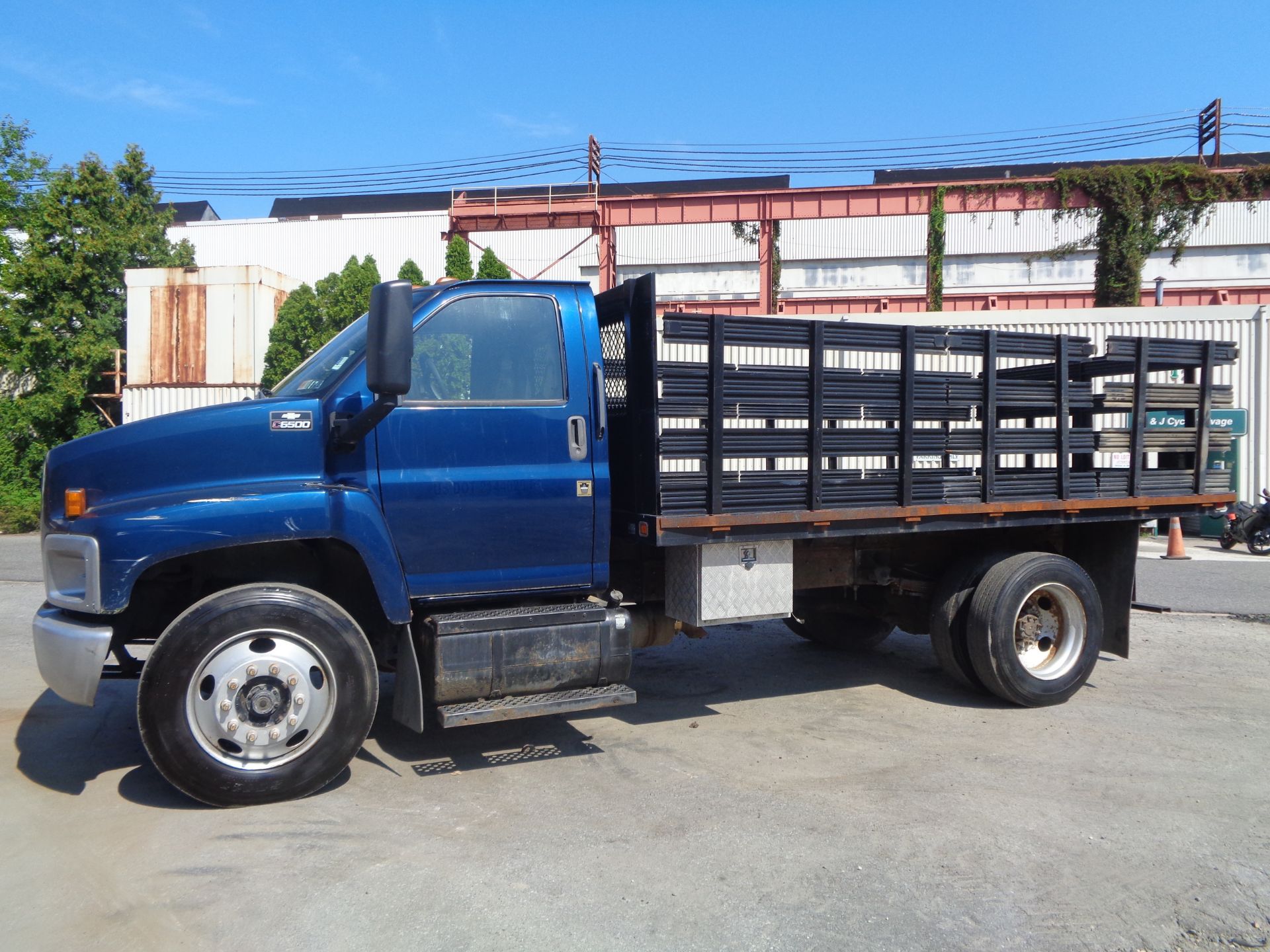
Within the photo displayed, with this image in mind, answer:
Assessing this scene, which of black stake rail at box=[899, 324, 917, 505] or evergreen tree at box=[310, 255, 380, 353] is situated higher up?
evergreen tree at box=[310, 255, 380, 353]

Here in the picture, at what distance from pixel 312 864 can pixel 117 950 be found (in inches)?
30.8

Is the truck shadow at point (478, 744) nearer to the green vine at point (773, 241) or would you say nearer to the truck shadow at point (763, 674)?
the truck shadow at point (763, 674)

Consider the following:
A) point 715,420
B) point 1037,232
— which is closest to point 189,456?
point 715,420

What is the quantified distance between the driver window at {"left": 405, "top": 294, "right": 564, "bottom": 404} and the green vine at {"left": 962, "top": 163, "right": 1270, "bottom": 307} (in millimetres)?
22551

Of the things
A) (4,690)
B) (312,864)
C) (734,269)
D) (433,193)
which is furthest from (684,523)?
(433,193)

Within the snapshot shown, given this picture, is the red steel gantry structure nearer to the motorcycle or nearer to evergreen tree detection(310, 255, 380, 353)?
evergreen tree detection(310, 255, 380, 353)

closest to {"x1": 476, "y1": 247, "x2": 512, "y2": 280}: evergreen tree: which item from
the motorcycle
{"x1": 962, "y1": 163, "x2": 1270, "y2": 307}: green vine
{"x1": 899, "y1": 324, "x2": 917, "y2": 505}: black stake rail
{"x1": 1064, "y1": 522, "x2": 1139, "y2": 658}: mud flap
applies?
{"x1": 962, "y1": 163, "x2": 1270, "y2": 307}: green vine

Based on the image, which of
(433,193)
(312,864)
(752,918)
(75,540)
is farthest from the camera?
(433,193)

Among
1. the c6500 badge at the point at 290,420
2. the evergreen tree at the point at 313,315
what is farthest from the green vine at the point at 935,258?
the c6500 badge at the point at 290,420

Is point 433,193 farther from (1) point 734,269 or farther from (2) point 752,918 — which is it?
(2) point 752,918

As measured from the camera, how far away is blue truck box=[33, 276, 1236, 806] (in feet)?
14.3

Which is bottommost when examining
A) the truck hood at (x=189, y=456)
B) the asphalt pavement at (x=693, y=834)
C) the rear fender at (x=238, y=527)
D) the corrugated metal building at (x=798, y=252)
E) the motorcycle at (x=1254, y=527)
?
the asphalt pavement at (x=693, y=834)

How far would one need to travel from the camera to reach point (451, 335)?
4.94 metres

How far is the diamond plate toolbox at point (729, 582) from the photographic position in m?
5.39
